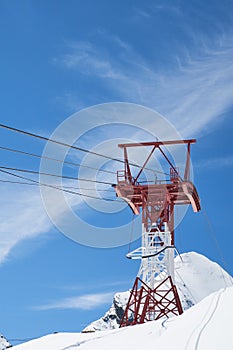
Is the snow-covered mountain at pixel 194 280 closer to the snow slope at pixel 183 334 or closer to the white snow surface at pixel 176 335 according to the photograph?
the white snow surface at pixel 176 335

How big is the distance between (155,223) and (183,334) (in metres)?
18.5

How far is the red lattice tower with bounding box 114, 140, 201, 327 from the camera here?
122 feet

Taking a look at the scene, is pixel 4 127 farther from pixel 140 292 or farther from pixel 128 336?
pixel 140 292

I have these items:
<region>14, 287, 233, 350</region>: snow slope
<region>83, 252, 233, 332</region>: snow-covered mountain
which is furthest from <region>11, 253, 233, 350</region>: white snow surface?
<region>83, 252, 233, 332</region>: snow-covered mountain

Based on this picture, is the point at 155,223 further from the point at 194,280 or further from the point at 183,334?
the point at 194,280

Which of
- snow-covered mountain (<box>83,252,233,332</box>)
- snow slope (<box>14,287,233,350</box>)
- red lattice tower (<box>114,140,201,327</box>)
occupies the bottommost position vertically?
snow slope (<box>14,287,233,350</box>)

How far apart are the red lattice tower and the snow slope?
10.3 metres

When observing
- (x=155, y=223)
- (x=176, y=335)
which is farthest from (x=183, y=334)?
(x=155, y=223)

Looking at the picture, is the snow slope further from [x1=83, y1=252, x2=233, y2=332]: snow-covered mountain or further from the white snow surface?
[x1=83, y1=252, x2=233, y2=332]: snow-covered mountain

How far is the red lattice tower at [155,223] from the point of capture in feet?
122

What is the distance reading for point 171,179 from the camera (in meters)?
38.5

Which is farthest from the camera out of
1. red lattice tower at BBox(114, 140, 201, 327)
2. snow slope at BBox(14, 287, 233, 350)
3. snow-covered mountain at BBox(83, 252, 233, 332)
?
snow-covered mountain at BBox(83, 252, 233, 332)

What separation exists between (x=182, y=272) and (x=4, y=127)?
168749 mm

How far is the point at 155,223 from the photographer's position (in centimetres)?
3806
